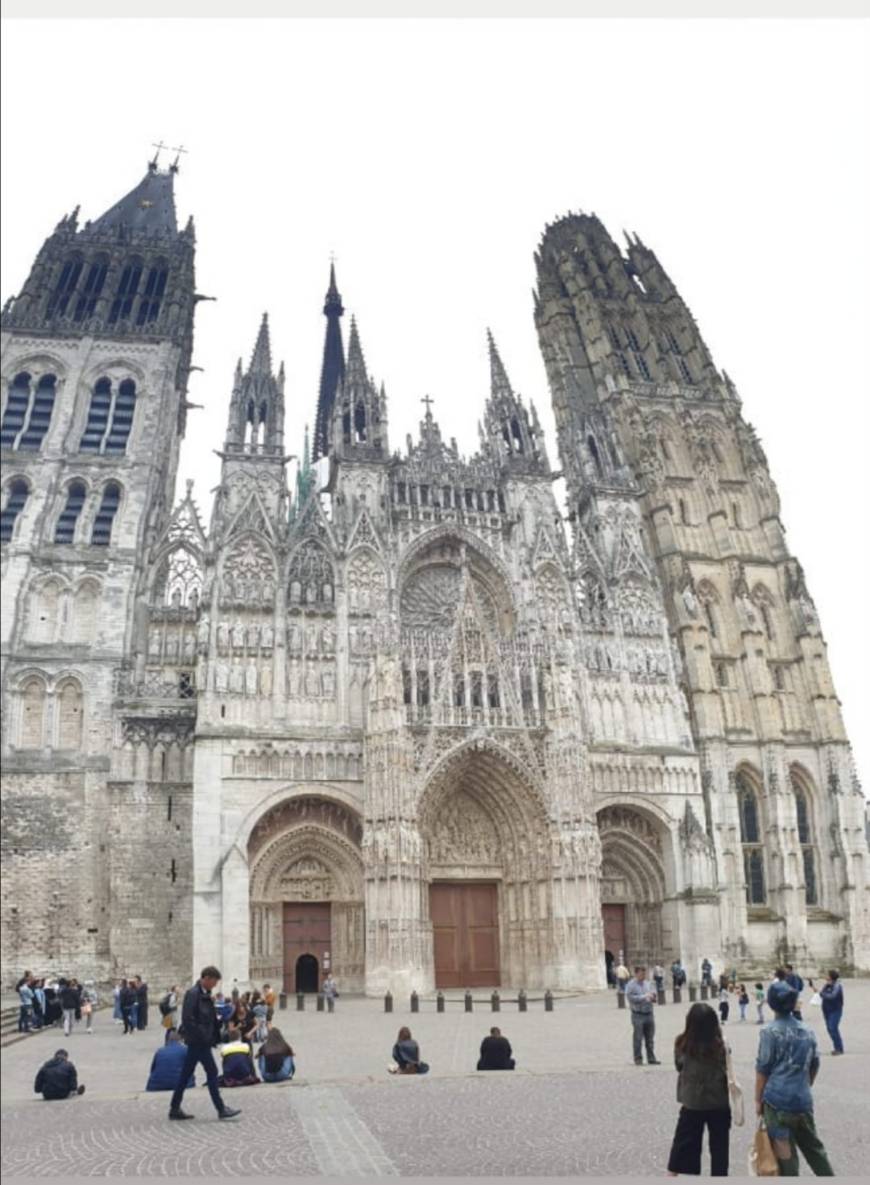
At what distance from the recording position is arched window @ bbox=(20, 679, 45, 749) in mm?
Result: 31737

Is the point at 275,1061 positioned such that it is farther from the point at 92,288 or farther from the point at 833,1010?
the point at 92,288

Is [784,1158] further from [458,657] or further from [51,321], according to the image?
[51,321]

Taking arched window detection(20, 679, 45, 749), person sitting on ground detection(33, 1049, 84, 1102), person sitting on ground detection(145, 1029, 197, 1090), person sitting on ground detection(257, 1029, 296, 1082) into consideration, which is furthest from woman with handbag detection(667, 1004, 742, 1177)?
arched window detection(20, 679, 45, 749)

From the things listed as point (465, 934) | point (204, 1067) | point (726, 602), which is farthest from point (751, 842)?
point (204, 1067)

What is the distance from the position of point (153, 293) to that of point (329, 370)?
2127 centimetres

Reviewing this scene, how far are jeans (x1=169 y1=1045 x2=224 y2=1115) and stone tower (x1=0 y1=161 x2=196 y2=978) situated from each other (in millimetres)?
22420

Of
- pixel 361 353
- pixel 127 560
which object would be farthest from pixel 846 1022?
pixel 361 353

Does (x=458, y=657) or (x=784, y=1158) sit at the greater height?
(x=458, y=657)

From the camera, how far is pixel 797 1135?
5.47m

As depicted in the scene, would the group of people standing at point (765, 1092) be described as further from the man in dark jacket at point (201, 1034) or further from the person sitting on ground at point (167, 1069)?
the person sitting on ground at point (167, 1069)

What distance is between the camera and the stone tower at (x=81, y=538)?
98.5 ft

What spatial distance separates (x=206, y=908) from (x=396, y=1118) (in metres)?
20.5

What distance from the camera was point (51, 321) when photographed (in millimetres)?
41781

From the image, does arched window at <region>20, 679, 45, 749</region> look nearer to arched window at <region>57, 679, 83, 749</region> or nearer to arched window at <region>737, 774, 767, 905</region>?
arched window at <region>57, 679, 83, 749</region>
